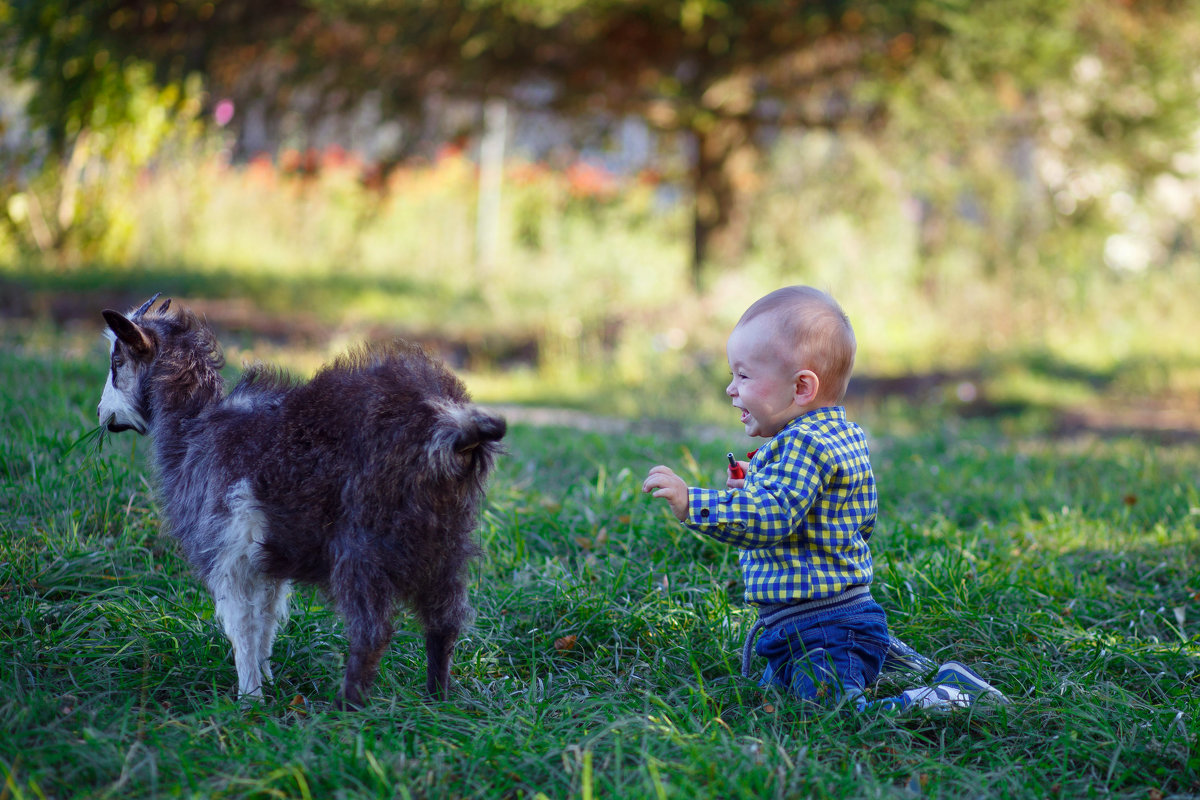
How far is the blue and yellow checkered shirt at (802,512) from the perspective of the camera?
8.61 ft

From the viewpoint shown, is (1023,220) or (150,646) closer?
(150,646)

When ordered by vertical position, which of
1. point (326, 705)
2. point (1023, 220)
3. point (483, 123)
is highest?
point (483, 123)

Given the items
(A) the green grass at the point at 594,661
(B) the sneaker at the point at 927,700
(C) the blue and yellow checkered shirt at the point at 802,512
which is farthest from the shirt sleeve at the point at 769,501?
(B) the sneaker at the point at 927,700

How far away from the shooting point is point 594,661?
10.0ft

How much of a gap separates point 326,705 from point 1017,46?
804 centimetres

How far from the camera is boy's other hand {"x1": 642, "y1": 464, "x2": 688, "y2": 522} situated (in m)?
2.53

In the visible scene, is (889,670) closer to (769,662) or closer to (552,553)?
(769,662)

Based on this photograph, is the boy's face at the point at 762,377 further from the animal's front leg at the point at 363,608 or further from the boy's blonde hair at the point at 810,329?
the animal's front leg at the point at 363,608

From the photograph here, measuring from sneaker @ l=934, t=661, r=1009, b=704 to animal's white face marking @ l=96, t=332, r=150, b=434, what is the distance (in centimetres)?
241

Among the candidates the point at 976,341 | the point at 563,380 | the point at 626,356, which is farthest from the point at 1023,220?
the point at 563,380

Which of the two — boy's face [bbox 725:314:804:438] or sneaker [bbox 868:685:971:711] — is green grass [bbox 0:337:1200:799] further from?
boy's face [bbox 725:314:804:438]

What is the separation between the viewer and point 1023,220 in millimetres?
10477

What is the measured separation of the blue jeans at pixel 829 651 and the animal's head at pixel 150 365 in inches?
70.7

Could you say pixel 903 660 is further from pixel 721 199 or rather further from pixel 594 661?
pixel 721 199
